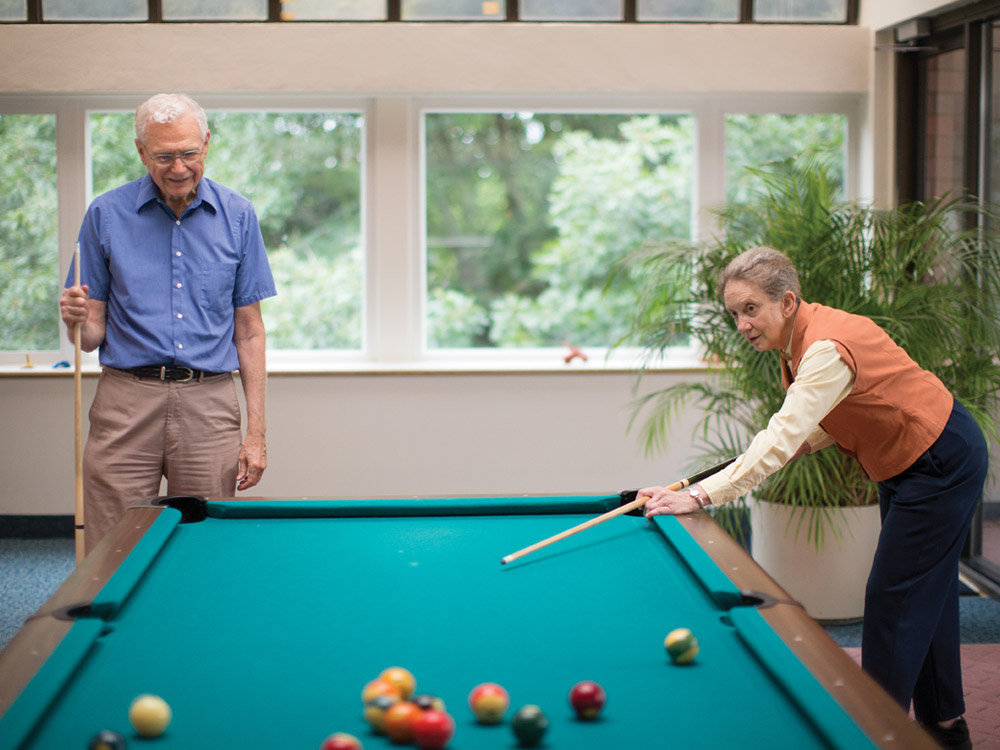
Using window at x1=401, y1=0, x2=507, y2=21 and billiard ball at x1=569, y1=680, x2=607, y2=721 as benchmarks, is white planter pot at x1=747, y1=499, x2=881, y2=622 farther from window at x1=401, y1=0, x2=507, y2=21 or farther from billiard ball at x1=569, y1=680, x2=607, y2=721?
window at x1=401, y1=0, x2=507, y2=21

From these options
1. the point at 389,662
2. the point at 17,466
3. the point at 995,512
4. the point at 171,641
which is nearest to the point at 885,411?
the point at 389,662

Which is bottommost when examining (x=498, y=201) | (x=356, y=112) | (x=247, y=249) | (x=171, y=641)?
(x=171, y=641)

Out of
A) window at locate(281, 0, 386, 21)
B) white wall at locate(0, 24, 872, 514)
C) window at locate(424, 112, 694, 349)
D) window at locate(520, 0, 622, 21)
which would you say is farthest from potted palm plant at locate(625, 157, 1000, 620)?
window at locate(281, 0, 386, 21)

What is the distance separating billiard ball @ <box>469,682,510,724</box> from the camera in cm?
125

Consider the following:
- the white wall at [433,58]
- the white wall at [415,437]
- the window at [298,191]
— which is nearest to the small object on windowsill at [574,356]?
the white wall at [415,437]

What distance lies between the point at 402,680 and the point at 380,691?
4cm

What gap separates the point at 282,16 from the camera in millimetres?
4465

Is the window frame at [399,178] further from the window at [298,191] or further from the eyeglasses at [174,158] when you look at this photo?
the eyeglasses at [174,158]

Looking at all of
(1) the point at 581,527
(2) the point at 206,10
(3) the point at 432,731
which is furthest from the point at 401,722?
(2) the point at 206,10

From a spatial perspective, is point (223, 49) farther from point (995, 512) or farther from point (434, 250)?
point (995, 512)

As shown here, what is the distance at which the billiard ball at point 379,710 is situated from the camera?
4.01 feet

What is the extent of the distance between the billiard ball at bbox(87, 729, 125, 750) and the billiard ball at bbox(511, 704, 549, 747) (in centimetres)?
46

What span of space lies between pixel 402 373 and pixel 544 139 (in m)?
1.29

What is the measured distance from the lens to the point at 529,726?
119 cm
